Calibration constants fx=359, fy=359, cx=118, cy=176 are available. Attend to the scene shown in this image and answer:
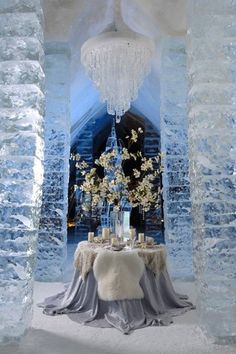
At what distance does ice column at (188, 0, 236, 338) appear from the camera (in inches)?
104

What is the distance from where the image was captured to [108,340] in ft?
8.68

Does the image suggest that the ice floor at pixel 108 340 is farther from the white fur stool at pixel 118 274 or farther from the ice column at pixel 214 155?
the white fur stool at pixel 118 274

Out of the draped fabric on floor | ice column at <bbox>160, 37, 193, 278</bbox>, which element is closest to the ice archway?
the draped fabric on floor

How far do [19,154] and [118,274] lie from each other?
1.35 m

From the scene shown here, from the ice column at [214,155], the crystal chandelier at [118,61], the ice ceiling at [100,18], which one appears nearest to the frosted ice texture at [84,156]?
the ice ceiling at [100,18]

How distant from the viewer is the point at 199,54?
9.34ft

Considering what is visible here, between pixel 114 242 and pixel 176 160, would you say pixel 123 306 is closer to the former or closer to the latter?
pixel 114 242

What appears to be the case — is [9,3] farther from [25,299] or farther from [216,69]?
[25,299]

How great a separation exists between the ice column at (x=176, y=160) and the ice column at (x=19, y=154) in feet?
8.71

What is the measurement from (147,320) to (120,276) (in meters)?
0.43

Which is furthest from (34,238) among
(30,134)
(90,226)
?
(90,226)

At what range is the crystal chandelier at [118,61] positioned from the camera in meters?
3.90

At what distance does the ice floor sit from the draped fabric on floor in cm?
11

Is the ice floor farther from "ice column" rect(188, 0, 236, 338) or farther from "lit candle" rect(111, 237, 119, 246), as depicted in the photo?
"lit candle" rect(111, 237, 119, 246)
